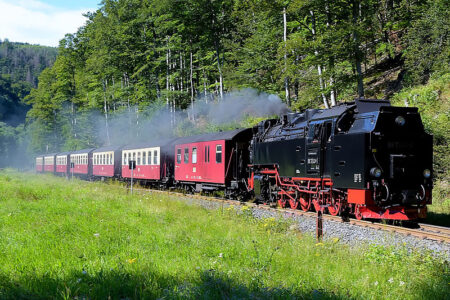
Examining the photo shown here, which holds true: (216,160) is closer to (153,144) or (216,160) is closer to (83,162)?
(153,144)

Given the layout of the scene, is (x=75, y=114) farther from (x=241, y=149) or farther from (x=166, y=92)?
(x=241, y=149)

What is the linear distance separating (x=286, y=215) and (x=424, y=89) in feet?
47.1

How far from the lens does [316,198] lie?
1240 centimetres

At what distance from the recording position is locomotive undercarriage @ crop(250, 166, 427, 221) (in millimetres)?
10180

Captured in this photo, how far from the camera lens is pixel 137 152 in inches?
1102

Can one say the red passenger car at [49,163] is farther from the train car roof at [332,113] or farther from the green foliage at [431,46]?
the train car roof at [332,113]

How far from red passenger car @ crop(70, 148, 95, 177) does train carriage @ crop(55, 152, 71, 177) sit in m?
2.11

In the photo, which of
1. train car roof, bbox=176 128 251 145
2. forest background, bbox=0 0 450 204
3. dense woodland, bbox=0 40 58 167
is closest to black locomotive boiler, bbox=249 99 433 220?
train car roof, bbox=176 128 251 145

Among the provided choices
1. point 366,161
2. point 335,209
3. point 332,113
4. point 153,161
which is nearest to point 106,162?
point 153,161

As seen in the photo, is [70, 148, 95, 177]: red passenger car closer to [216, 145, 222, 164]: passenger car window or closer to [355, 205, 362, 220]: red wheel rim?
[216, 145, 222, 164]: passenger car window

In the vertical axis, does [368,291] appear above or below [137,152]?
below

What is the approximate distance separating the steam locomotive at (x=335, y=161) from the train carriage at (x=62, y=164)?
3089 cm

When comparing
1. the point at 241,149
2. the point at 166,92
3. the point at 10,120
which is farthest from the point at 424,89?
the point at 10,120

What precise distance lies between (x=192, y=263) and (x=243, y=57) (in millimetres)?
27190
